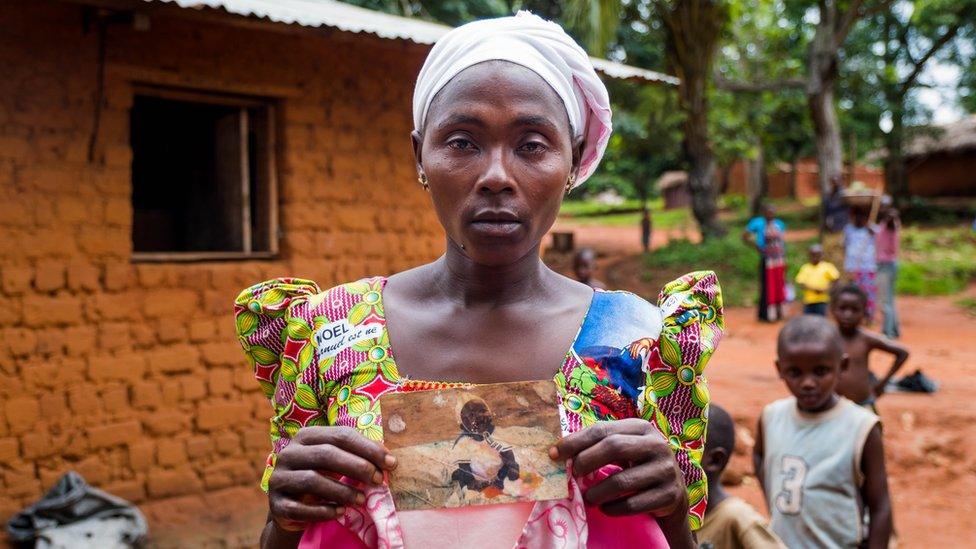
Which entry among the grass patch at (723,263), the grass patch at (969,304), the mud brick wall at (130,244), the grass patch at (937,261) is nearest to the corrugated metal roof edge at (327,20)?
the mud brick wall at (130,244)

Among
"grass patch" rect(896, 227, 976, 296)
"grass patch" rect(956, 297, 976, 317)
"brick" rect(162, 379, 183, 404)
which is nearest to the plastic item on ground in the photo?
"brick" rect(162, 379, 183, 404)

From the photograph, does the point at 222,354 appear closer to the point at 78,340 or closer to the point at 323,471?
the point at 78,340

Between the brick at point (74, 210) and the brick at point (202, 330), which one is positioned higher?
the brick at point (74, 210)

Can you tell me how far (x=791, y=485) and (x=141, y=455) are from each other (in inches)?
149

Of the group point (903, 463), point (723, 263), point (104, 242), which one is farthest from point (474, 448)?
point (723, 263)

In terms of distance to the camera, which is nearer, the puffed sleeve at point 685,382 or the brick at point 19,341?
the puffed sleeve at point 685,382

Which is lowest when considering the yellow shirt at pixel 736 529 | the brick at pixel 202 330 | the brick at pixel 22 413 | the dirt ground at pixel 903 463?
the dirt ground at pixel 903 463

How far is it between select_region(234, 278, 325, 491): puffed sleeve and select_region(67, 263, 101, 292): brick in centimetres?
396

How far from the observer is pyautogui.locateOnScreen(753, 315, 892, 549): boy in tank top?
10.4 ft

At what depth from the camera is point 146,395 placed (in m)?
5.21

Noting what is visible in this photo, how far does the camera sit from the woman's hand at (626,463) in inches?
44.3

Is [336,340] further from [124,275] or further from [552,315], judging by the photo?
[124,275]

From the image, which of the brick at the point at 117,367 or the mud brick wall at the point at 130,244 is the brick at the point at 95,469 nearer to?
the mud brick wall at the point at 130,244

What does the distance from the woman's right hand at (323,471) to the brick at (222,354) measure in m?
4.49
